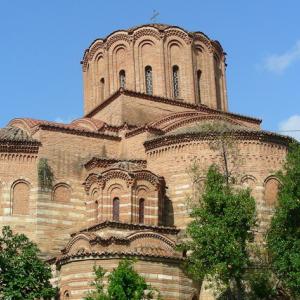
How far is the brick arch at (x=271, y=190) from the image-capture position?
2272cm

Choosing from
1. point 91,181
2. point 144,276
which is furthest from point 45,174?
point 144,276

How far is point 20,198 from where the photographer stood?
75.2ft

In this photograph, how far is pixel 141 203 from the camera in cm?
2159

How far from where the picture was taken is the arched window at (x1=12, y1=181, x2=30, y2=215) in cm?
2275

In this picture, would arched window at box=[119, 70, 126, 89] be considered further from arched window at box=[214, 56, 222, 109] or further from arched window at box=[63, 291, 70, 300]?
arched window at box=[63, 291, 70, 300]

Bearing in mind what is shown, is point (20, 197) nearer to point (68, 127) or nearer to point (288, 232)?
point (68, 127)

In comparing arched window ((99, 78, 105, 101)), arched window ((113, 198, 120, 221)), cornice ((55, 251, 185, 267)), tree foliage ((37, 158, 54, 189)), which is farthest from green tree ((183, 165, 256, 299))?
arched window ((99, 78, 105, 101))

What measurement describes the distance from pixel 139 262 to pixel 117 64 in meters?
11.8

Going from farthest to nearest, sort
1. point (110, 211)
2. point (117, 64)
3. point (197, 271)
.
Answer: point (117, 64)
point (110, 211)
point (197, 271)

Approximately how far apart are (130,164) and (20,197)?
431 cm

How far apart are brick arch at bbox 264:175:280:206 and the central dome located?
6420mm

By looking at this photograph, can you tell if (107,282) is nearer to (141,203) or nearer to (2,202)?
(141,203)

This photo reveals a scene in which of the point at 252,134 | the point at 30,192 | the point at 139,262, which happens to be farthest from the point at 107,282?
the point at 252,134

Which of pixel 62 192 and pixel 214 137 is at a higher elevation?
pixel 214 137
